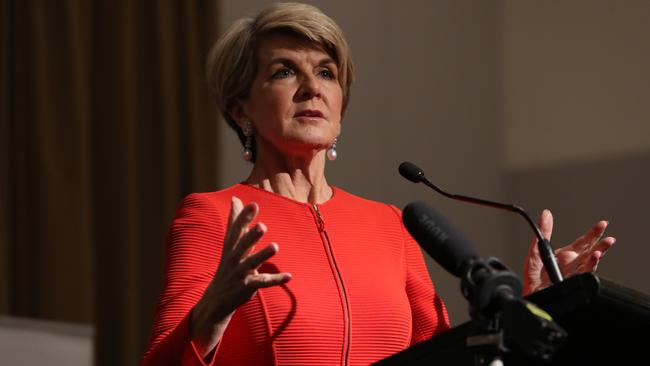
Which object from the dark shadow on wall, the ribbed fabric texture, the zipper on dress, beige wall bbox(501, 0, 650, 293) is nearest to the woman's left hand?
the ribbed fabric texture

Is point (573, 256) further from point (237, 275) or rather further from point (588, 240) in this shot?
point (237, 275)

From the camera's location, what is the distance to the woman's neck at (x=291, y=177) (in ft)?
6.85

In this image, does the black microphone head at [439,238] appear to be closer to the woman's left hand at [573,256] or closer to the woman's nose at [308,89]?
the woman's left hand at [573,256]

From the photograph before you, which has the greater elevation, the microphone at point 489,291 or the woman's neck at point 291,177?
the microphone at point 489,291

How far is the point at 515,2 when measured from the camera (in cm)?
476

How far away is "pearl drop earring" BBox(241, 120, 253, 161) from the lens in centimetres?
214

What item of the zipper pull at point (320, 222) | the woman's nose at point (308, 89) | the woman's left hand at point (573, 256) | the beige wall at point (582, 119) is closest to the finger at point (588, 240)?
the woman's left hand at point (573, 256)

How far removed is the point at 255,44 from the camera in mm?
2107

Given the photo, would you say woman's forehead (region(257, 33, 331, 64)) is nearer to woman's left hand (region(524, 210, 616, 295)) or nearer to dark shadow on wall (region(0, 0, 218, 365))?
woman's left hand (region(524, 210, 616, 295))

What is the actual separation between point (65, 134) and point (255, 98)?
5.10 ft

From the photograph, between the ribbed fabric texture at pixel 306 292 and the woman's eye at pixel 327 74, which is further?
the woman's eye at pixel 327 74

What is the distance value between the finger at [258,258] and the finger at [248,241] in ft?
0.04

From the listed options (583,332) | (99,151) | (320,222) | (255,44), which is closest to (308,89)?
(255,44)

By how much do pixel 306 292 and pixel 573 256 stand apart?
47 centimetres
